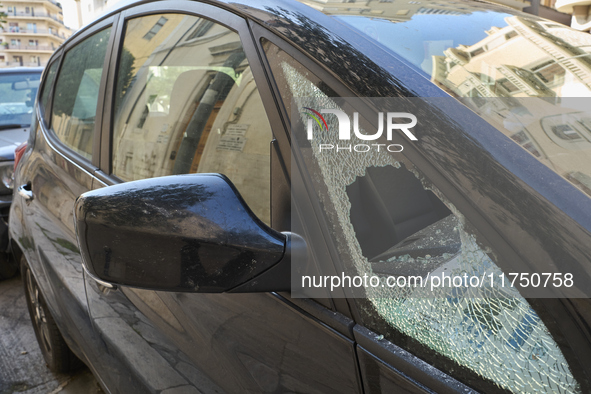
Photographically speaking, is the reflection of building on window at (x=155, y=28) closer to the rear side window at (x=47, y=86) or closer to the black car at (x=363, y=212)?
the black car at (x=363, y=212)

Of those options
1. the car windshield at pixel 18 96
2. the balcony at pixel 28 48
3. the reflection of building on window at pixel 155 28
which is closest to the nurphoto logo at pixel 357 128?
the reflection of building on window at pixel 155 28

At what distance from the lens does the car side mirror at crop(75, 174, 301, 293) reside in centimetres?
86

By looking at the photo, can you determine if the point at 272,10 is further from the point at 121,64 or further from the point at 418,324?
the point at 121,64

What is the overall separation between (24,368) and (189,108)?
7.77 ft

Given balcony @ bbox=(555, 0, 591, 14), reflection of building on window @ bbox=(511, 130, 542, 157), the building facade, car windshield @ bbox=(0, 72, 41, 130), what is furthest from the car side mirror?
the building facade

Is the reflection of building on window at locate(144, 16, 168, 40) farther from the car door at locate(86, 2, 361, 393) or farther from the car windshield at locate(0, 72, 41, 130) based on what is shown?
the car windshield at locate(0, 72, 41, 130)

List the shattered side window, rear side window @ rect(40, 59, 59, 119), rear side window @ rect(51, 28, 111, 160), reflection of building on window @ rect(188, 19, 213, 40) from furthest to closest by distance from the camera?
1. rear side window @ rect(40, 59, 59, 119)
2. rear side window @ rect(51, 28, 111, 160)
3. reflection of building on window @ rect(188, 19, 213, 40)
4. the shattered side window

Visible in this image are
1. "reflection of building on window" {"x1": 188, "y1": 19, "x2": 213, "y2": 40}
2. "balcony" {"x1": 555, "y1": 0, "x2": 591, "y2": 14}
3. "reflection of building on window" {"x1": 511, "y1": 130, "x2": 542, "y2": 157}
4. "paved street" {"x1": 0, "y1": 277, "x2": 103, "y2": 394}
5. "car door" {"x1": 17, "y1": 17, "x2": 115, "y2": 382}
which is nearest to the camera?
"reflection of building on window" {"x1": 511, "y1": 130, "x2": 542, "y2": 157}

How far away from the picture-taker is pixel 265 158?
3.68ft

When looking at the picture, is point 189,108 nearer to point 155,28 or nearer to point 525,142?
point 155,28

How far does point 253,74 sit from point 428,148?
0.47 metres

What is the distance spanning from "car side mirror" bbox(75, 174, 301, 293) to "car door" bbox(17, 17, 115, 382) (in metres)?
0.93

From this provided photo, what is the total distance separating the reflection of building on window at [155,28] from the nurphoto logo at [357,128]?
0.79 meters

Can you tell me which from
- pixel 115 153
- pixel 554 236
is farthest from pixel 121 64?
pixel 554 236
